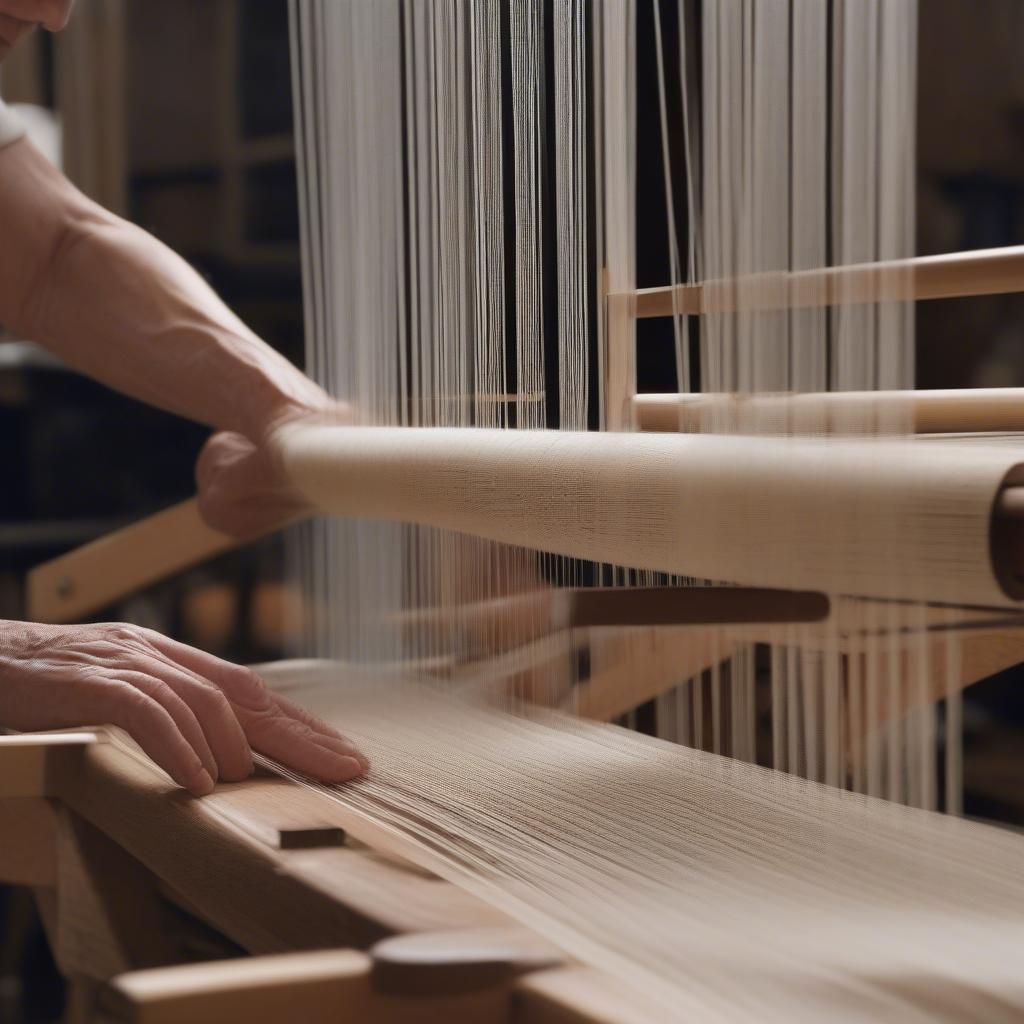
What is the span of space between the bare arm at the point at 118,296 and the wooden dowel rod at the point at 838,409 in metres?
0.32

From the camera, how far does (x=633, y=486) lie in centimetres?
42

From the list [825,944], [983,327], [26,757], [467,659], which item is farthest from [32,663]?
[983,327]

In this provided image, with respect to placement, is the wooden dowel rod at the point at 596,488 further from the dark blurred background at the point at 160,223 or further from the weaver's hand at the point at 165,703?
the dark blurred background at the point at 160,223

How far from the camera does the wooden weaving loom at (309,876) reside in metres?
0.29

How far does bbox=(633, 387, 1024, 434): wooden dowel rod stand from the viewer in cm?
36

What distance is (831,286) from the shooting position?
0.38 meters

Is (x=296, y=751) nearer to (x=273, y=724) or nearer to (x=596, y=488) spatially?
(x=273, y=724)

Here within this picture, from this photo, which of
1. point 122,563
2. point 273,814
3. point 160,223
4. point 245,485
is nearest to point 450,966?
point 273,814

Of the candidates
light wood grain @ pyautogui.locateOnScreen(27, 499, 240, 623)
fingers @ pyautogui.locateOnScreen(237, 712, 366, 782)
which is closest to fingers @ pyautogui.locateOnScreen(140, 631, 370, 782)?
fingers @ pyautogui.locateOnScreen(237, 712, 366, 782)

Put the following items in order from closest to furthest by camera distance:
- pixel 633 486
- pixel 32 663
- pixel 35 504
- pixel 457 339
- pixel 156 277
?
pixel 633 486
pixel 32 663
pixel 457 339
pixel 156 277
pixel 35 504

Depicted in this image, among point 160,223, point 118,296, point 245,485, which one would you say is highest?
point 160,223

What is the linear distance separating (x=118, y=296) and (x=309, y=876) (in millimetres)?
543

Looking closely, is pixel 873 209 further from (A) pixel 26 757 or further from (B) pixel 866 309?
(A) pixel 26 757

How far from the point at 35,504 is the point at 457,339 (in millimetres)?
1424
